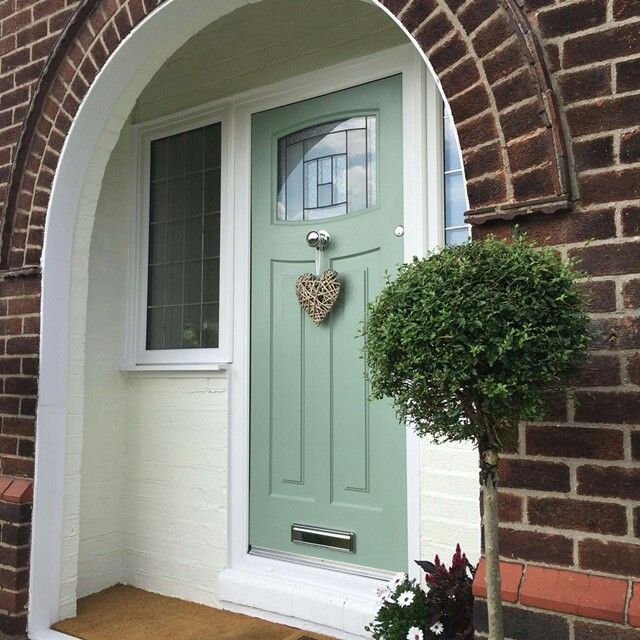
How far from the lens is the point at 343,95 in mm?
3557

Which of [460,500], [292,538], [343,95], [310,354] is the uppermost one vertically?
[343,95]

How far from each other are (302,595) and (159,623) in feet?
2.45

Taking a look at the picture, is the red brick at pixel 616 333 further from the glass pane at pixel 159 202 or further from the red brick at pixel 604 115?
the glass pane at pixel 159 202

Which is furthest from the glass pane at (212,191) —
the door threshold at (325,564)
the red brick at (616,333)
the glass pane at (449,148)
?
the red brick at (616,333)

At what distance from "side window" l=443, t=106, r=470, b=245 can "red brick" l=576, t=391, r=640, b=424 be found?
131cm

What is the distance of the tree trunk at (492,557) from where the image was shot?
68.9 inches

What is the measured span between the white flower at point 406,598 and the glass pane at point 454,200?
1.58 metres

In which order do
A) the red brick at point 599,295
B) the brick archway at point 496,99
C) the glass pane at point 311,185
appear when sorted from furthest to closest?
1. the glass pane at point 311,185
2. the brick archway at point 496,99
3. the red brick at point 599,295

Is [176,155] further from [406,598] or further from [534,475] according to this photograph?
[534,475]

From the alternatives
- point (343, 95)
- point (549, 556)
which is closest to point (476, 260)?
point (549, 556)

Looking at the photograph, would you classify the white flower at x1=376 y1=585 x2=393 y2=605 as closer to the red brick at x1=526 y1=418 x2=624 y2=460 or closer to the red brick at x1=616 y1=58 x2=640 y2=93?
the red brick at x1=526 y1=418 x2=624 y2=460

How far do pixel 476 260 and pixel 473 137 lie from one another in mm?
684

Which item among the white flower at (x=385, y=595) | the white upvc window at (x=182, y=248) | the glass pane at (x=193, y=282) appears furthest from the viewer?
the glass pane at (x=193, y=282)

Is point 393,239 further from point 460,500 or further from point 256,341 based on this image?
point 460,500
